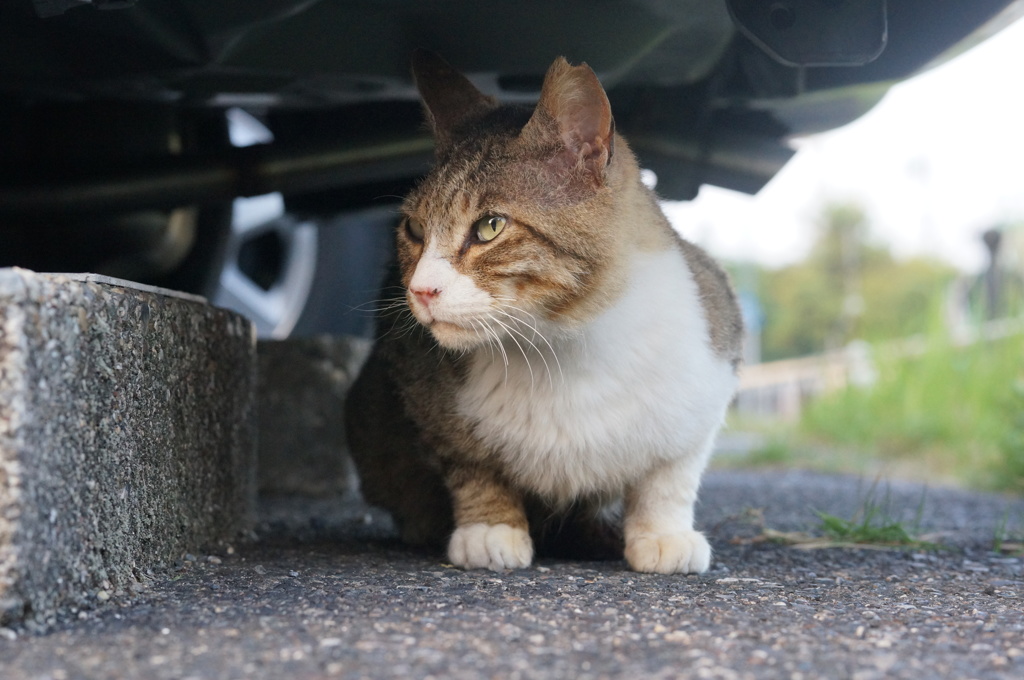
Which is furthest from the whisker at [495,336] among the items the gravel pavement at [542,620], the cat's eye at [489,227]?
the gravel pavement at [542,620]

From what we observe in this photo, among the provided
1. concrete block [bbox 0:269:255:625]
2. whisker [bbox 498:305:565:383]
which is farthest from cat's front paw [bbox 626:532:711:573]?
concrete block [bbox 0:269:255:625]

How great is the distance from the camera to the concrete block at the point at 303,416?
10.9 feet

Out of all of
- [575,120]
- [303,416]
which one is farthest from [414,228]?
[303,416]

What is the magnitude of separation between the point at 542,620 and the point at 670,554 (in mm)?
587

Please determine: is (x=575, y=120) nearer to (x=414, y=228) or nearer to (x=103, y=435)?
(x=414, y=228)

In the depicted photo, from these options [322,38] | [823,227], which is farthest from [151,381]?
[823,227]

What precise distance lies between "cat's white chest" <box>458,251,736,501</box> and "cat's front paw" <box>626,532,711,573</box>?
0.14 metres

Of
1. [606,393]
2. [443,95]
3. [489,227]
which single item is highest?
[443,95]

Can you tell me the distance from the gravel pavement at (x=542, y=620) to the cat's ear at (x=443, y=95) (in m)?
0.96

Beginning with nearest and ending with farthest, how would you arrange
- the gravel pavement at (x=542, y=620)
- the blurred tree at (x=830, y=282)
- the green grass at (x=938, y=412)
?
the gravel pavement at (x=542, y=620), the green grass at (x=938, y=412), the blurred tree at (x=830, y=282)

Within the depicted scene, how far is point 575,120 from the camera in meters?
1.90

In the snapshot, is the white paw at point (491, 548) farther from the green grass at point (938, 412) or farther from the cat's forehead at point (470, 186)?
the green grass at point (938, 412)

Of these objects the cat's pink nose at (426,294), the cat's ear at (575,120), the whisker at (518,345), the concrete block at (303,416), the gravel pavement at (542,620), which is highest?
the cat's ear at (575,120)

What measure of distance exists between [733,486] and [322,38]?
2.49 meters
